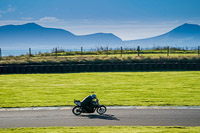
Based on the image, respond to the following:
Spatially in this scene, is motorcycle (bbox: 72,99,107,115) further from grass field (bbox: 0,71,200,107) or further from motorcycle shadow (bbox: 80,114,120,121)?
grass field (bbox: 0,71,200,107)

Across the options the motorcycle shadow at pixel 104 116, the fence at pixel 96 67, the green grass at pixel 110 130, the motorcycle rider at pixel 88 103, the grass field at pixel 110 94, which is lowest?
the motorcycle shadow at pixel 104 116

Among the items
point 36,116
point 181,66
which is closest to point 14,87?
point 36,116

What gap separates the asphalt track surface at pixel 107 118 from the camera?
11930 mm

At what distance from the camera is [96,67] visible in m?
34.6

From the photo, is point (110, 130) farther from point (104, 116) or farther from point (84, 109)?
point (84, 109)

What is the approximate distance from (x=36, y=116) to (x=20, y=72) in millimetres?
21737

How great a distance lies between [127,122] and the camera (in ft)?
39.8

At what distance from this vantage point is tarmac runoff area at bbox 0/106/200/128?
12.0m

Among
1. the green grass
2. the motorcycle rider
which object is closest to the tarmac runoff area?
the motorcycle rider

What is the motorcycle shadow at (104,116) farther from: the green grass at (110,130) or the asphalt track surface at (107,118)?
the green grass at (110,130)

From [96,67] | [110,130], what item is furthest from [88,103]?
[96,67]

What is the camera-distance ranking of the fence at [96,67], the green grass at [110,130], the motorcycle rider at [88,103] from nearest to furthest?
the green grass at [110,130]
the motorcycle rider at [88,103]
the fence at [96,67]

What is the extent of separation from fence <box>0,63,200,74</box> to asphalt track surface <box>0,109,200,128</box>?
1995 cm

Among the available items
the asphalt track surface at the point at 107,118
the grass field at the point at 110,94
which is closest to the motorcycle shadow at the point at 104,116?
the asphalt track surface at the point at 107,118
